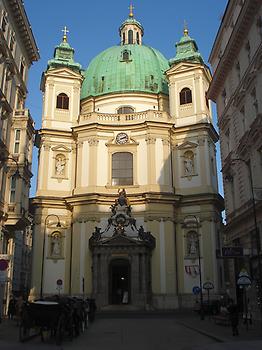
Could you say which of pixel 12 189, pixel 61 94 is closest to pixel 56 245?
pixel 12 189

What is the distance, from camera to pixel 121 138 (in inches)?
1987

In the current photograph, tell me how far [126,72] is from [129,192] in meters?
18.0

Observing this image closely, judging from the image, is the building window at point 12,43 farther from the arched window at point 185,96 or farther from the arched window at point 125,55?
the arched window at point 125,55

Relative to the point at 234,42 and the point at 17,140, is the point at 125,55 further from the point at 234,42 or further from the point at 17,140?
the point at 234,42

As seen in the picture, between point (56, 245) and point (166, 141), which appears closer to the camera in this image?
point (56, 245)

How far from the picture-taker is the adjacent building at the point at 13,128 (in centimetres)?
3241

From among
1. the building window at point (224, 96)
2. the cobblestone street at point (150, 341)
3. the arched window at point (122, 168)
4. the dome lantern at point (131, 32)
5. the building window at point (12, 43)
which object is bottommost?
the cobblestone street at point (150, 341)

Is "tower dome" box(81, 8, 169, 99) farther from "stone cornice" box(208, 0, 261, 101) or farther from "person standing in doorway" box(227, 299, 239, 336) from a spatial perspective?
"person standing in doorway" box(227, 299, 239, 336)

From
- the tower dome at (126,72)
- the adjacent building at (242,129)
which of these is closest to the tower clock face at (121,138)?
the tower dome at (126,72)

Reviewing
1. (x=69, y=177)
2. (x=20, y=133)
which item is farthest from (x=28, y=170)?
(x=69, y=177)

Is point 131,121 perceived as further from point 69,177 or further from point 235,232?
point 235,232

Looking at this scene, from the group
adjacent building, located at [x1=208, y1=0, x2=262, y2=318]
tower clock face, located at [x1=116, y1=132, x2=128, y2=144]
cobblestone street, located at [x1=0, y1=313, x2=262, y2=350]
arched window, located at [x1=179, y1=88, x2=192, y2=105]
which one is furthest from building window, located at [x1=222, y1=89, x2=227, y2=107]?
cobblestone street, located at [x1=0, y1=313, x2=262, y2=350]

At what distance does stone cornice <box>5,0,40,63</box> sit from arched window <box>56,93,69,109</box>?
1147cm

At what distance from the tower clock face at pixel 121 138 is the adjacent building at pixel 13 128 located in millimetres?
13755
